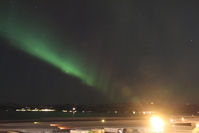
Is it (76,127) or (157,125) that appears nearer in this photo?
(76,127)

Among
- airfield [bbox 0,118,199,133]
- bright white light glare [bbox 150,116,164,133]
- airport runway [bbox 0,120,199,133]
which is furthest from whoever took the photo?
bright white light glare [bbox 150,116,164,133]

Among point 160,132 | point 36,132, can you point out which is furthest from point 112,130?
point 36,132

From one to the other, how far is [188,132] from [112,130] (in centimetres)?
1281

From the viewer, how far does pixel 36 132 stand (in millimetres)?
43031

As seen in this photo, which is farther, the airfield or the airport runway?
the airport runway

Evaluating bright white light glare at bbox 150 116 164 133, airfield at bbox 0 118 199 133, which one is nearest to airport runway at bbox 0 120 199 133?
airfield at bbox 0 118 199 133

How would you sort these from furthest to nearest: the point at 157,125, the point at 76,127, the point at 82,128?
the point at 157,125
the point at 76,127
the point at 82,128

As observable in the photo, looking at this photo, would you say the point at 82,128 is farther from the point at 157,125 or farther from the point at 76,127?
the point at 157,125

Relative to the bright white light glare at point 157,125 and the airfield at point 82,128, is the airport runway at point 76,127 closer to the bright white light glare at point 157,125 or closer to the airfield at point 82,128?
the airfield at point 82,128

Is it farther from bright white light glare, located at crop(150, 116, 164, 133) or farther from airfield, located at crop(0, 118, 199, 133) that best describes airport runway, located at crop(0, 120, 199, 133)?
bright white light glare, located at crop(150, 116, 164, 133)

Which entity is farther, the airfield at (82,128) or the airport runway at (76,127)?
the airport runway at (76,127)

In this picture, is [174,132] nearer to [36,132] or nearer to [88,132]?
[88,132]

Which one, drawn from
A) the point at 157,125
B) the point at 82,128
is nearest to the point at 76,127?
the point at 82,128

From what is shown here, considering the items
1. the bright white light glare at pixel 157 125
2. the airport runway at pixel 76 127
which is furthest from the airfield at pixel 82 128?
the bright white light glare at pixel 157 125
